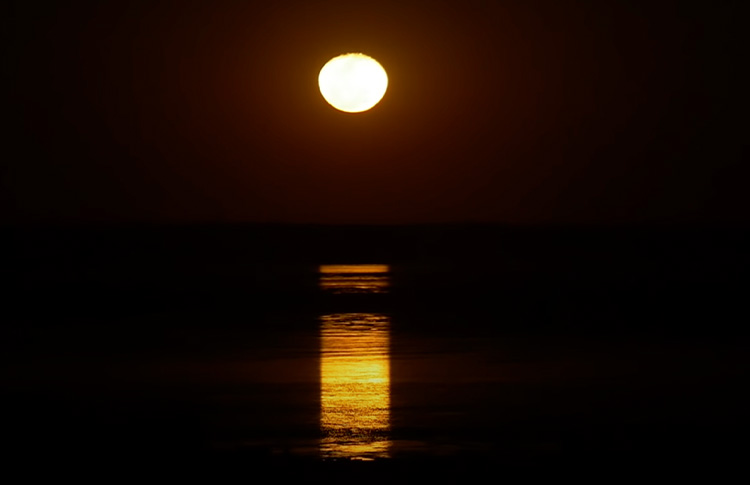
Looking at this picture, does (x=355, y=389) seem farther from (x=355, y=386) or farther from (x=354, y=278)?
(x=354, y=278)

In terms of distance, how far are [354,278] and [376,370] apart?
25.4ft

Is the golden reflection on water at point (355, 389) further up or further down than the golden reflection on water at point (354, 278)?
further down

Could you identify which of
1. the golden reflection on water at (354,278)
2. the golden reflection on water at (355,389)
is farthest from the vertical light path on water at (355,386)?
the golden reflection on water at (354,278)

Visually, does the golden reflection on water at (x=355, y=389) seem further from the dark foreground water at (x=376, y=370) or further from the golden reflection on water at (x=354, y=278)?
the golden reflection on water at (x=354, y=278)

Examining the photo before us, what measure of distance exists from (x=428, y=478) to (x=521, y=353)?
11.2 feet

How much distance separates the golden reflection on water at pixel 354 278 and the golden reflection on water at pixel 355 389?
332 cm

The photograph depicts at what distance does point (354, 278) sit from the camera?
609 inches

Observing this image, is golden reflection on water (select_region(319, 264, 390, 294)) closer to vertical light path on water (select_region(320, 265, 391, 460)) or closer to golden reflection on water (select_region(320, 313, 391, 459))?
vertical light path on water (select_region(320, 265, 391, 460))

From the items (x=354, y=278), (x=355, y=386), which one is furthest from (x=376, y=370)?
(x=354, y=278)

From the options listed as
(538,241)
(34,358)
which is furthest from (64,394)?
(538,241)

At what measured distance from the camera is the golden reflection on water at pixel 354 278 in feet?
45.0

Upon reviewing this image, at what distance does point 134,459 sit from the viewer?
217 inches

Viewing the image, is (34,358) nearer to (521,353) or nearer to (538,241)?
(521,353)

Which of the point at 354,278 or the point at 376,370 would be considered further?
the point at 354,278
